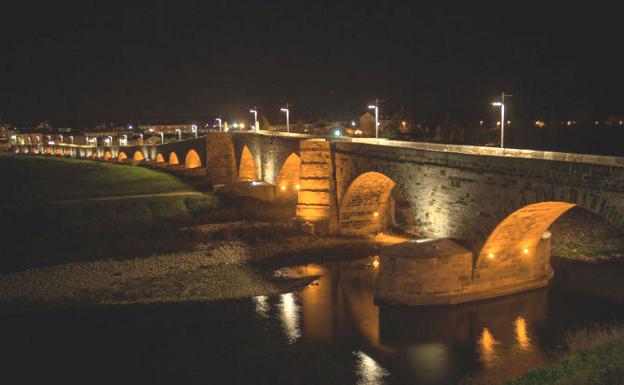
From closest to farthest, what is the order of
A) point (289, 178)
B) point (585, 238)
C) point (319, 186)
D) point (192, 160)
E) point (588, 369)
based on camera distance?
point (588, 369) < point (585, 238) < point (319, 186) < point (289, 178) < point (192, 160)

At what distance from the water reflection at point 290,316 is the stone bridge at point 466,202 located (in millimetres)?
2972

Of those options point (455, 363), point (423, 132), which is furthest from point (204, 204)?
point (423, 132)

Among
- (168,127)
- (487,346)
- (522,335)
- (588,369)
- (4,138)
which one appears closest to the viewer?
(588,369)

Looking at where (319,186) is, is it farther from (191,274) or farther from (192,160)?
(192,160)

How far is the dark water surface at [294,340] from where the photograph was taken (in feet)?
46.3

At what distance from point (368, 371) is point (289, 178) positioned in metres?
24.3

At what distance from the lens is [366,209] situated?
28250 mm

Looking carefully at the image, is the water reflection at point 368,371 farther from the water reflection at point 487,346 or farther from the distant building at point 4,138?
the distant building at point 4,138

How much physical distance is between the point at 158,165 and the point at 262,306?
47.1 metres

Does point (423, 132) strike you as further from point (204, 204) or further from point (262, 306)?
point (262, 306)

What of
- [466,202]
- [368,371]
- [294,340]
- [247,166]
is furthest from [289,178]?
[368,371]

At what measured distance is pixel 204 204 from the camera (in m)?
37.4

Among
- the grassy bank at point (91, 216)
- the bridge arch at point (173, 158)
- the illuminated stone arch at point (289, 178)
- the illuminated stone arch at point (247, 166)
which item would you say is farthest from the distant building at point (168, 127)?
the illuminated stone arch at point (289, 178)

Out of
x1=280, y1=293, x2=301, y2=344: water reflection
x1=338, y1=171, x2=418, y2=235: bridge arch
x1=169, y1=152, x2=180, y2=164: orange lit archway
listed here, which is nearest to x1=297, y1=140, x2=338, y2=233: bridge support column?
x1=338, y1=171, x2=418, y2=235: bridge arch
